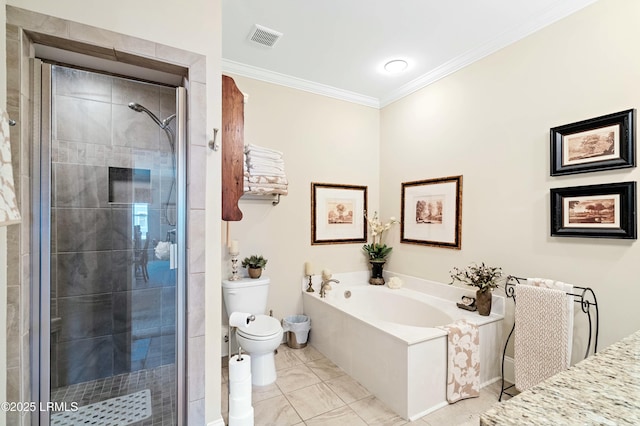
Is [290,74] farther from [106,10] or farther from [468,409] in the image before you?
[468,409]

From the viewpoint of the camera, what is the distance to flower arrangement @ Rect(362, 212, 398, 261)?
3.38 metres

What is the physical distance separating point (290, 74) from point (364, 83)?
2.67 ft

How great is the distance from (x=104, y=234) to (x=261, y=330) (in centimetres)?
131

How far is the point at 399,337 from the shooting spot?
6.36 ft

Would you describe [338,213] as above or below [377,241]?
above

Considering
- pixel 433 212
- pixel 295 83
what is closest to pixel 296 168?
pixel 295 83

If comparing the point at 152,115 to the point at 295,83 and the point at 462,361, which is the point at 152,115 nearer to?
the point at 295,83

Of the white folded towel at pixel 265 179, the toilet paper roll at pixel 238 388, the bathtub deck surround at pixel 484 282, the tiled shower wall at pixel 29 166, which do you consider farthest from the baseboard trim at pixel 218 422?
the bathtub deck surround at pixel 484 282

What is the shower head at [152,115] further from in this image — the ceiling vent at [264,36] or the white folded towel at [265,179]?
the ceiling vent at [264,36]

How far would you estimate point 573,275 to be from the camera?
6.49 ft

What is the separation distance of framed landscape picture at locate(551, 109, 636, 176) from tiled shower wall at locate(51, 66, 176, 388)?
8.52 ft

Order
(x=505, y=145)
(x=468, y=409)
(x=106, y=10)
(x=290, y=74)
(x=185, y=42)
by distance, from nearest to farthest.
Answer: (x=106, y=10) < (x=185, y=42) < (x=468, y=409) < (x=505, y=145) < (x=290, y=74)

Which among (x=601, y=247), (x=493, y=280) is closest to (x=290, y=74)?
(x=493, y=280)

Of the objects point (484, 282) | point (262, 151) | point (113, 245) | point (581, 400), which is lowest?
point (484, 282)
